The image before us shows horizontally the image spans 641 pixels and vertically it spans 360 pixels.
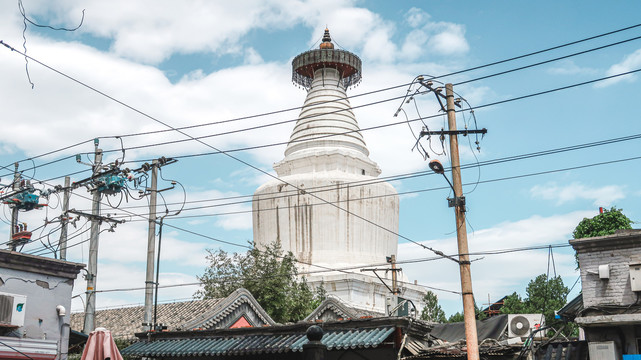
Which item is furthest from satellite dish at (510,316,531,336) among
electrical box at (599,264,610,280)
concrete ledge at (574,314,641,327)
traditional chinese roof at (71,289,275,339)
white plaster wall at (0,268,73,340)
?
white plaster wall at (0,268,73,340)

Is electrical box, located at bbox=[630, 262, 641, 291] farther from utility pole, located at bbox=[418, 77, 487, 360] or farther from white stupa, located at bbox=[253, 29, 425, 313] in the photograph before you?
white stupa, located at bbox=[253, 29, 425, 313]

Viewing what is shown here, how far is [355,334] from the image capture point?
16.8 meters

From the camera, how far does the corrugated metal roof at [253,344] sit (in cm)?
1633

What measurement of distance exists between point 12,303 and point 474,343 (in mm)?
11876

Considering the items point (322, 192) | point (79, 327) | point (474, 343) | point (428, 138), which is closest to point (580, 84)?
point (428, 138)

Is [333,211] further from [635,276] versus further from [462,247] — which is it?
[462,247]

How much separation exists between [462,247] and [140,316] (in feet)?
62.9

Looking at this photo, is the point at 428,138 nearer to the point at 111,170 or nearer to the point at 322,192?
the point at 111,170

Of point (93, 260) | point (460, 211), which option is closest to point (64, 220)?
point (93, 260)

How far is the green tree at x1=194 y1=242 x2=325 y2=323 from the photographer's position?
31688mm

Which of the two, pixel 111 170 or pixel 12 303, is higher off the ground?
pixel 111 170

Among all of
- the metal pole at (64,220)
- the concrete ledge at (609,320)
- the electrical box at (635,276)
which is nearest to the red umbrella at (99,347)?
the metal pole at (64,220)

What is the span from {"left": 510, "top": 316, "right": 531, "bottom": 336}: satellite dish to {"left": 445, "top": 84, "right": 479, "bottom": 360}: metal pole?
17.5 ft

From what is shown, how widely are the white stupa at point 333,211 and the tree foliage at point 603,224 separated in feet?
39.1
